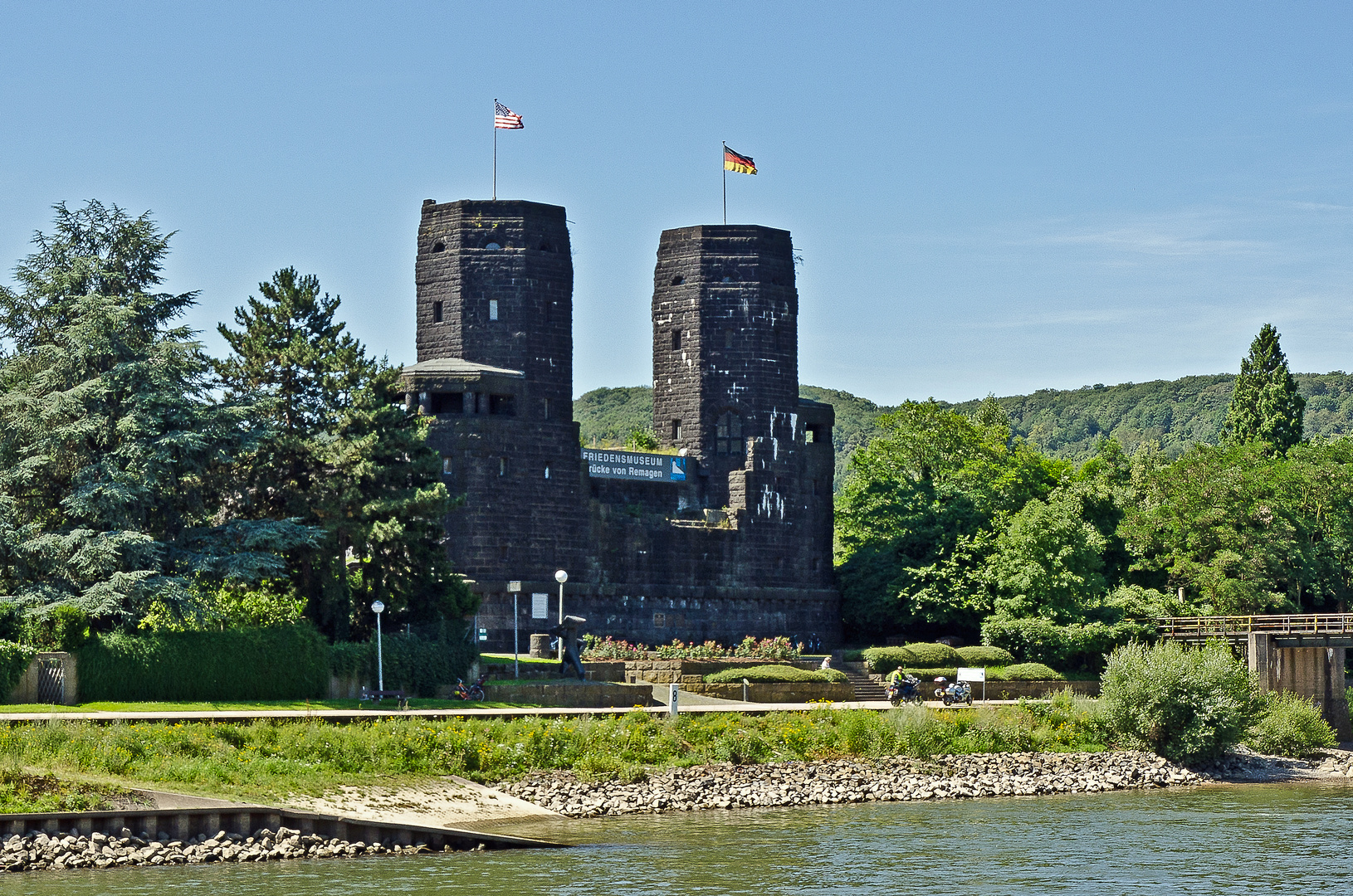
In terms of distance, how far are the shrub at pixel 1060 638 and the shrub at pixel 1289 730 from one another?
931 cm

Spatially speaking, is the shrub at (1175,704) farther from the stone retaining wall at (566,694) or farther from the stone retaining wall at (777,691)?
the stone retaining wall at (566,694)

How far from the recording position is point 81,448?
4425 centimetres

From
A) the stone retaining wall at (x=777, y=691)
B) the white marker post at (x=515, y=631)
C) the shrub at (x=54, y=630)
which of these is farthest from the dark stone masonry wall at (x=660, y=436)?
the shrub at (x=54, y=630)

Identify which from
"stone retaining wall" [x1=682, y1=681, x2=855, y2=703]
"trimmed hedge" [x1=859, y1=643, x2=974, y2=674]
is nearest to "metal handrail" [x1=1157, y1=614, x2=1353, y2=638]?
"trimmed hedge" [x1=859, y1=643, x2=974, y2=674]

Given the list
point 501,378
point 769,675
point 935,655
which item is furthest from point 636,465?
point 769,675

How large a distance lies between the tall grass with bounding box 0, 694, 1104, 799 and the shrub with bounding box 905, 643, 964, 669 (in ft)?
36.5

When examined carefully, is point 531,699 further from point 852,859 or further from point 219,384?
point 852,859

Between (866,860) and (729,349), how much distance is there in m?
40.0

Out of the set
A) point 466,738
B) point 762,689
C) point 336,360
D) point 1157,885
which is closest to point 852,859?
point 1157,885

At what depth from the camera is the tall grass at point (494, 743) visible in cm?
3312

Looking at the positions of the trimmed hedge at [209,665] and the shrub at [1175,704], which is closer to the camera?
the trimmed hedge at [209,665]

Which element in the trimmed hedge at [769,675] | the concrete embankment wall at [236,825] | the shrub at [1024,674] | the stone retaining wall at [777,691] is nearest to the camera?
the concrete embankment wall at [236,825]

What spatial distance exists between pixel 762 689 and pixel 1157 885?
24.4m

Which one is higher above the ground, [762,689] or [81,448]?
[81,448]
